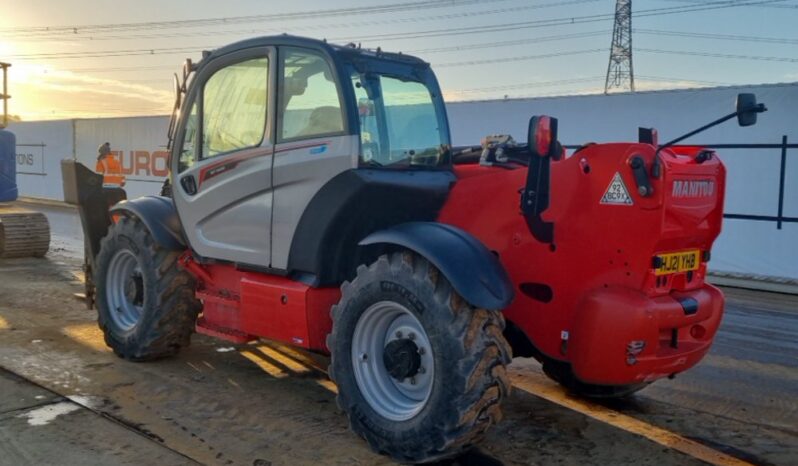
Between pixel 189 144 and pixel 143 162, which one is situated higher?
pixel 189 144

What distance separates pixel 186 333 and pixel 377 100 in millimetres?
2395

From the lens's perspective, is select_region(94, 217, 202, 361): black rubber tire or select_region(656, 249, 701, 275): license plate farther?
select_region(94, 217, 202, 361): black rubber tire

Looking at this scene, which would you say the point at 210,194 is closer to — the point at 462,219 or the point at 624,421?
the point at 462,219

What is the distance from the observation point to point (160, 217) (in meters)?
5.90

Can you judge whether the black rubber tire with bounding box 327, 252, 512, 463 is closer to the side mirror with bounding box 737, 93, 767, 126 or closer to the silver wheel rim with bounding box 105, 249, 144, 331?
the side mirror with bounding box 737, 93, 767, 126

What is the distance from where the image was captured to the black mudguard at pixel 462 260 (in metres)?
3.82

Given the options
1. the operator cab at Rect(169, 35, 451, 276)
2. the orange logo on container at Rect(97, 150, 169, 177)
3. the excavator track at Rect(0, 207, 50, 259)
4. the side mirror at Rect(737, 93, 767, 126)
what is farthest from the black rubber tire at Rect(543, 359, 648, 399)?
the orange logo on container at Rect(97, 150, 169, 177)

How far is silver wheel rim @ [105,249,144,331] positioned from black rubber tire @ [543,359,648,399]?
3223mm

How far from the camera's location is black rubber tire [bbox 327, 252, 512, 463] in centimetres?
380

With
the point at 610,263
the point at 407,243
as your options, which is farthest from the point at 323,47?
the point at 610,263

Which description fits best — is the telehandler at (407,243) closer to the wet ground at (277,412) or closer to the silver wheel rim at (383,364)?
the silver wheel rim at (383,364)

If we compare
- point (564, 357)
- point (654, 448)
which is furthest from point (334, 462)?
point (654, 448)

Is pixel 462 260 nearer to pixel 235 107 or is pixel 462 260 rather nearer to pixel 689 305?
pixel 689 305

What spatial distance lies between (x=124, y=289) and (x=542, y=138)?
389 centimetres
